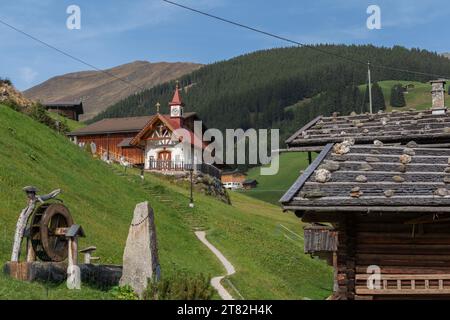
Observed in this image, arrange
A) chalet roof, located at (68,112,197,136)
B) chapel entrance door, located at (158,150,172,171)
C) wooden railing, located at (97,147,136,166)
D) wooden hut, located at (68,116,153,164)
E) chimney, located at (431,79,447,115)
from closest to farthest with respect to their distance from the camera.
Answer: chimney, located at (431,79,447,115)
chapel entrance door, located at (158,150,172,171)
wooden railing, located at (97,147,136,166)
wooden hut, located at (68,116,153,164)
chalet roof, located at (68,112,197,136)

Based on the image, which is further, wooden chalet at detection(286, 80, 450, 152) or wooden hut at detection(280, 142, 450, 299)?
wooden chalet at detection(286, 80, 450, 152)

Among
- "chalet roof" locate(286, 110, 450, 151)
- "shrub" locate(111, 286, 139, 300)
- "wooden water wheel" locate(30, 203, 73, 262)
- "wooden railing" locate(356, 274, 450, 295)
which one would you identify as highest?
"chalet roof" locate(286, 110, 450, 151)

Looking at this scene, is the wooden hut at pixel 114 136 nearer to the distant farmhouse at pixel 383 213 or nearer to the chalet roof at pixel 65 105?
the chalet roof at pixel 65 105

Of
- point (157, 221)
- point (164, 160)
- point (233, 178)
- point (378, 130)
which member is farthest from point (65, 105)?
point (378, 130)

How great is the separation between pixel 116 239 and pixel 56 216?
11.3 meters

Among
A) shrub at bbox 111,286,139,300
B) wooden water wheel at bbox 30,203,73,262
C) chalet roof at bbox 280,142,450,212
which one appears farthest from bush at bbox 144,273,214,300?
wooden water wheel at bbox 30,203,73,262

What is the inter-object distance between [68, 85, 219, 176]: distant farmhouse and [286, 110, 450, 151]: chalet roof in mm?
39761

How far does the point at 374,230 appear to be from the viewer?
1515cm

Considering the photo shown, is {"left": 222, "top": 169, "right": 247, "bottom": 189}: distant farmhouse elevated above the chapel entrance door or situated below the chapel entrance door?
below

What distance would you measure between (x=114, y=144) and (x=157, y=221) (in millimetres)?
45420

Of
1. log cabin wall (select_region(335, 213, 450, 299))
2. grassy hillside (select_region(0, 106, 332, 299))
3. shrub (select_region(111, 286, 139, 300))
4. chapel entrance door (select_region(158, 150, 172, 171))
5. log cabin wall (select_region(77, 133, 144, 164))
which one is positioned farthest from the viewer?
log cabin wall (select_region(77, 133, 144, 164))

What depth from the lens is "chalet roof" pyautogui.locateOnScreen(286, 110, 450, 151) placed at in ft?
70.4

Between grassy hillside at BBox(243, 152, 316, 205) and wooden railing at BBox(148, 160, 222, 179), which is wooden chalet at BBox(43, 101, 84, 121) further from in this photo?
wooden railing at BBox(148, 160, 222, 179)

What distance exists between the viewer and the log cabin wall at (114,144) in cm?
7419
